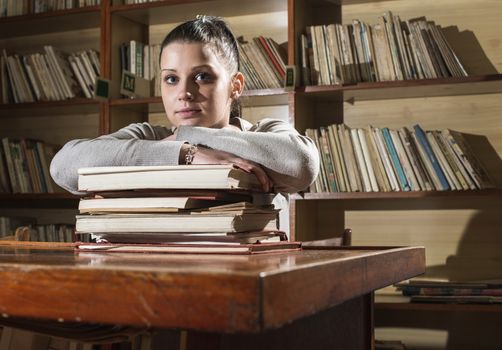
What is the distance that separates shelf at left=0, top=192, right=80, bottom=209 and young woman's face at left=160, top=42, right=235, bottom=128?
1691mm

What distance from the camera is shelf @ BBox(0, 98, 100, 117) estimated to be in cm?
322

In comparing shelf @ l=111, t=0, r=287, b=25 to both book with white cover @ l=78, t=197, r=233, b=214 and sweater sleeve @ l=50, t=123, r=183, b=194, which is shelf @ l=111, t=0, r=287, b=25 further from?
book with white cover @ l=78, t=197, r=233, b=214

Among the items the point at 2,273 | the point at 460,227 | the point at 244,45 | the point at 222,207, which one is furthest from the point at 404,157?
the point at 2,273

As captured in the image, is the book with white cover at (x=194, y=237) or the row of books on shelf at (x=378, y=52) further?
the row of books on shelf at (x=378, y=52)

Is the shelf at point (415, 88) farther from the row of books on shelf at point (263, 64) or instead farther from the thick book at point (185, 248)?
the thick book at point (185, 248)

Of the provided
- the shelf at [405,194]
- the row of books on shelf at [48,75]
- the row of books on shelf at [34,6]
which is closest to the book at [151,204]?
the shelf at [405,194]

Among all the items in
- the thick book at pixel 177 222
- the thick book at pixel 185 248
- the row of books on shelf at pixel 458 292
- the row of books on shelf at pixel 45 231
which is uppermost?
the thick book at pixel 177 222

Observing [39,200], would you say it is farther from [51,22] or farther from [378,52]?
[378,52]

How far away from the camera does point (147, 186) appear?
3.22 feet

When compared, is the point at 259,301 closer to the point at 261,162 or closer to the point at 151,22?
the point at 261,162

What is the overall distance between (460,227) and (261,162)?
1.81 m

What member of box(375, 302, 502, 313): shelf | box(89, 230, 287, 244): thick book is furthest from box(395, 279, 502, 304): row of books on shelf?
box(89, 230, 287, 244): thick book

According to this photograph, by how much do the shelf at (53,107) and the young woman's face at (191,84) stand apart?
1.60 meters

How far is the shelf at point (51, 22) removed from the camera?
328 centimetres
